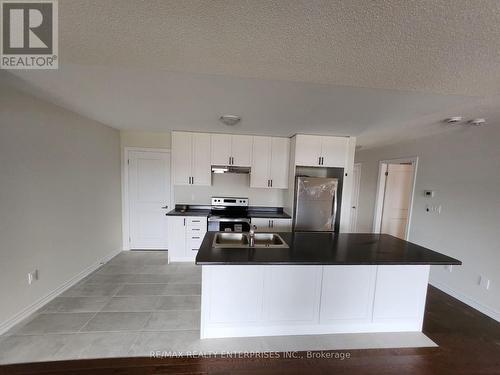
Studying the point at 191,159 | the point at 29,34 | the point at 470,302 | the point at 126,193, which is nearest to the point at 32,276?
the point at 126,193

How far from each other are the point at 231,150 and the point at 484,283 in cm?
389

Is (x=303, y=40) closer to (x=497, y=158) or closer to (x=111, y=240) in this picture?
(x=497, y=158)

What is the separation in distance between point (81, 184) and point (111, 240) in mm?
1236

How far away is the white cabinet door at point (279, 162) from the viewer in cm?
378

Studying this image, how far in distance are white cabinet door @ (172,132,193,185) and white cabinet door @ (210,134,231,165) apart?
1.36 feet

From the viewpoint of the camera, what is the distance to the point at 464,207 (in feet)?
8.77

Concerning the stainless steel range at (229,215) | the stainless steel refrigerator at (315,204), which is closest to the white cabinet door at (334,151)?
the stainless steel refrigerator at (315,204)

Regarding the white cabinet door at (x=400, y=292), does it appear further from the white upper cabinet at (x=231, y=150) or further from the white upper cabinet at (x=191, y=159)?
Result: the white upper cabinet at (x=191, y=159)

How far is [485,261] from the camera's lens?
2438mm

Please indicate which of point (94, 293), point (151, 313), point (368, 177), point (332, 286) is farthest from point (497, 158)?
point (94, 293)

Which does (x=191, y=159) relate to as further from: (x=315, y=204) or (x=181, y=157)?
(x=315, y=204)

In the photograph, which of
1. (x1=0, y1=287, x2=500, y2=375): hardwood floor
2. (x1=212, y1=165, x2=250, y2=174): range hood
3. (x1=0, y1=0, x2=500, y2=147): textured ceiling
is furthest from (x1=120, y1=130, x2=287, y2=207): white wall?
(x1=0, y1=287, x2=500, y2=375): hardwood floor

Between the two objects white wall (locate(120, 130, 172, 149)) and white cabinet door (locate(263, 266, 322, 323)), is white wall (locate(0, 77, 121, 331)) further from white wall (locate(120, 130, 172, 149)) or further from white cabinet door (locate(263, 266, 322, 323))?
white cabinet door (locate(263, 266, 322, 323))

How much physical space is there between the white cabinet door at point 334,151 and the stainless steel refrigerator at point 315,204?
0.97ft
